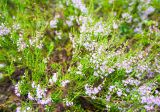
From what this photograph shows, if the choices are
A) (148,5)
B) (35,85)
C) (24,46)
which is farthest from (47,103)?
(148,5)

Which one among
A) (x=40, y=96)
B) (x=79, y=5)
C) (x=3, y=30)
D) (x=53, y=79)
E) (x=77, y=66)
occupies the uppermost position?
(x=79, y=5)

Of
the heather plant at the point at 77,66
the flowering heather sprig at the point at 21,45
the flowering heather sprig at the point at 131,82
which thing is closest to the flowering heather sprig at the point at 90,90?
the heather plant at the point at 77,66

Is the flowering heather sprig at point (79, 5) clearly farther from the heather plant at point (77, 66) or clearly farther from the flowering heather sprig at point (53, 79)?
the flowering heather sprig at point (53, 79)

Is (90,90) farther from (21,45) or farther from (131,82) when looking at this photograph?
(21,45)

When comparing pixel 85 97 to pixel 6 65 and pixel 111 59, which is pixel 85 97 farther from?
pixel 6 65

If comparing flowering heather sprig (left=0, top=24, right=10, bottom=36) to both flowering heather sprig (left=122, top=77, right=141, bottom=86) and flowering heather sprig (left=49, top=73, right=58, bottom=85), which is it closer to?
flowering heather sprig (left=49, top=73, right=58, bottom=85)

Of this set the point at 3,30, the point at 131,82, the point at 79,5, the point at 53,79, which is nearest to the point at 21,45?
the point at 3,30

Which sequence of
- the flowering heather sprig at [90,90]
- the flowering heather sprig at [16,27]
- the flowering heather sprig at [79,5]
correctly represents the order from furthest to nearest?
the flowering heather sprig at [79,5], the flowering heather sprig at [16,27], the flowering heather sprig at [90,90]

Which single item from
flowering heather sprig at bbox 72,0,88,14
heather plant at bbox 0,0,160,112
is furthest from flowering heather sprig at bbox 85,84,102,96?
flowering heather sprig at bbox 72,0,88,14

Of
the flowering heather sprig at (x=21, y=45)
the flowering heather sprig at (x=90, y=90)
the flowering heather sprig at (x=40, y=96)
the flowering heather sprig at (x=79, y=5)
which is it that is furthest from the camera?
the flowering heather sprig at (x=79, y=5)
